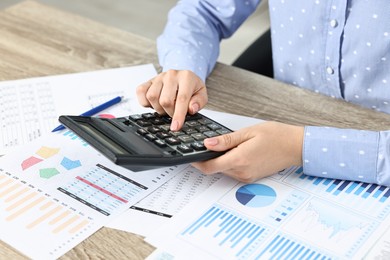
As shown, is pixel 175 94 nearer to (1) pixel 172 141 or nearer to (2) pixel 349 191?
(1) pixel 172 141

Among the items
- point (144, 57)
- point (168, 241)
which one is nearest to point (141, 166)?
point (168, 241)

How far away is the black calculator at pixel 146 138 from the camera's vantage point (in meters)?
0.71

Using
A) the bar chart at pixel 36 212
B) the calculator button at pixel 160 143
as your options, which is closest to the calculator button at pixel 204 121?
the calculator button at pixel 160 143

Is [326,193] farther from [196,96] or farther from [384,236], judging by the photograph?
[196,96]

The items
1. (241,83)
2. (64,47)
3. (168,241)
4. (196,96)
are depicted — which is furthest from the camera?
(64,47)

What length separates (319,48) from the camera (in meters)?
1.11

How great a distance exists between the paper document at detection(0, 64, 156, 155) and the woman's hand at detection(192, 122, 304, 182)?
233mm

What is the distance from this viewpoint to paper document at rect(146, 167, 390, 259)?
681 mm

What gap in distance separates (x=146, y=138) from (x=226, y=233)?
0.17 metres

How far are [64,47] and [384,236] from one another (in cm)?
75

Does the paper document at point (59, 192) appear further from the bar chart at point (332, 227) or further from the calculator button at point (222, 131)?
the bar chart at point (332, 227)

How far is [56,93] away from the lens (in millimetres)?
1023

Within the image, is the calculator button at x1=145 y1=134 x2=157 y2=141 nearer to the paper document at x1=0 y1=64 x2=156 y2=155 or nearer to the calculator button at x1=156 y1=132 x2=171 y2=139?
the calculator button at x1=156 y1=132 x2=171 y2=139

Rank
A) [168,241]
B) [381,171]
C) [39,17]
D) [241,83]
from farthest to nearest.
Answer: [39,17], [241,83], [381,171], [168,241]
